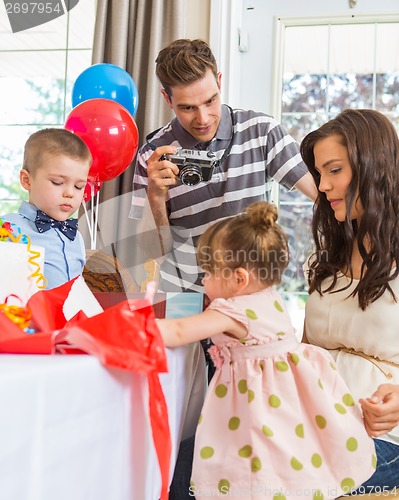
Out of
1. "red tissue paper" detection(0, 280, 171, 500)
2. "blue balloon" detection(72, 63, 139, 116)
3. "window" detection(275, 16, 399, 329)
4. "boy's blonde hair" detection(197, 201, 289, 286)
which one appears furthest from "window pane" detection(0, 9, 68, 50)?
"red tissue paper" detection(0, 280, 171, 500)

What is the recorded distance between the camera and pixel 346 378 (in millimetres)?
1099

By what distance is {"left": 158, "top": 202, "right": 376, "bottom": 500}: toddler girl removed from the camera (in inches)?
33.4

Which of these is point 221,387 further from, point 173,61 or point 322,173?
point 173,61

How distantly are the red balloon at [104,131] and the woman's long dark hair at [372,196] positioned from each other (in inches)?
33.8

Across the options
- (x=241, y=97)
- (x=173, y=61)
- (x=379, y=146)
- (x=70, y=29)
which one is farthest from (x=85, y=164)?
(x=70, y=29)

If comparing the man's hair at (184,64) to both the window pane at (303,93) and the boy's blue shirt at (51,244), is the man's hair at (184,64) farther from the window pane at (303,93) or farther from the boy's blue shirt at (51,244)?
the window pane at (303,93)

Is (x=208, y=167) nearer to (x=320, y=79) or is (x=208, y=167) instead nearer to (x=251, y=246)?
(x=251, y=246)

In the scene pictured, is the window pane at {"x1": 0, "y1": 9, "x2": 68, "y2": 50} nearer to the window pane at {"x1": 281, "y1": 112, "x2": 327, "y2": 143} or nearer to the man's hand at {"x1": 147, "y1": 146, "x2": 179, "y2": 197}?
the window pane at {"x1": 281, "y1": 112, "x2": 327, "y2": 143}

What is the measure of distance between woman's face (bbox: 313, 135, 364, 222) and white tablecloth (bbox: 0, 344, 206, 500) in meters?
0.63

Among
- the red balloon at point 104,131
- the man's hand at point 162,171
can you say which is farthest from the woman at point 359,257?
the red balloon at point 104,131

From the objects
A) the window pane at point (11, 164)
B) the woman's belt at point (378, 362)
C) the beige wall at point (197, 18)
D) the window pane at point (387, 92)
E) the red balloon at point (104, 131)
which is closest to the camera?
the woman's belt at point (378, 362)

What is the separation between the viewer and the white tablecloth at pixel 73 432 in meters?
0.48

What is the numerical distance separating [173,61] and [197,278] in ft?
1.85

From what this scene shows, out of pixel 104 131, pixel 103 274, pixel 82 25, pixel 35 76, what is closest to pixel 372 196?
pixel 103 274
